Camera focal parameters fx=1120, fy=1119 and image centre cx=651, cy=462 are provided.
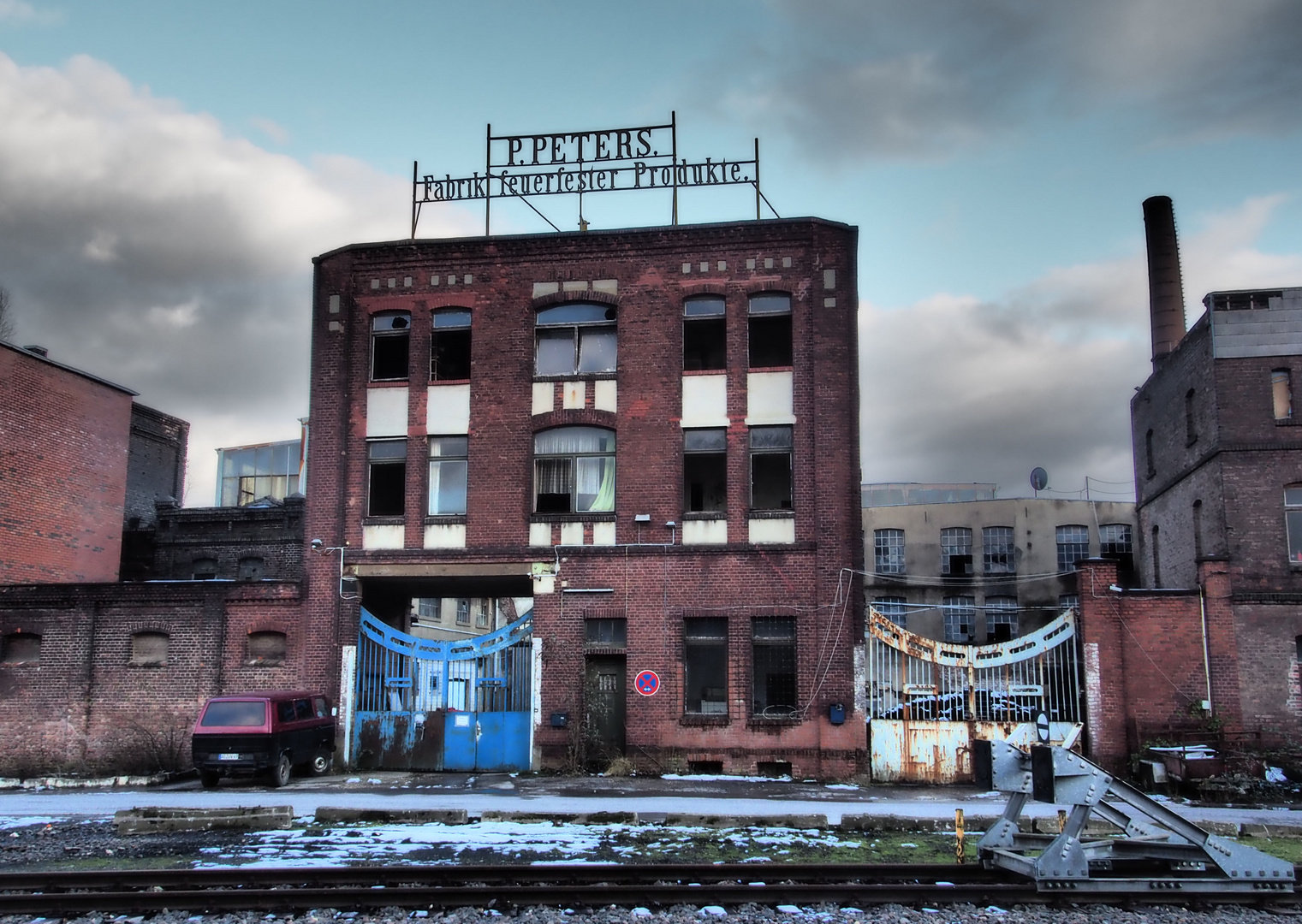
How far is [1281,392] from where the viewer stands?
896 inches

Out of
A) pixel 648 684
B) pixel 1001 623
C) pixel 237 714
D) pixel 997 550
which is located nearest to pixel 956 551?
pixel 997 550

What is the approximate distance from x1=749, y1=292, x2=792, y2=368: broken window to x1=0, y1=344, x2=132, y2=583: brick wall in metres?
17.3

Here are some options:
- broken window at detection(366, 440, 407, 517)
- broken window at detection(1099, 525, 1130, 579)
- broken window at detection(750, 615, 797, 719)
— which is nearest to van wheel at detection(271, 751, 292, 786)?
broken window at detection(366, 440, 407, 517)

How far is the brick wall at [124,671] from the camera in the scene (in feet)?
74.7

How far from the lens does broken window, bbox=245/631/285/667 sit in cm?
2308

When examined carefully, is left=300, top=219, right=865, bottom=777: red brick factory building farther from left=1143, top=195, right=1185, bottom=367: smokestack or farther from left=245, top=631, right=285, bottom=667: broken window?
left=1143, top=195, right=1185, bottom=367: smokestack

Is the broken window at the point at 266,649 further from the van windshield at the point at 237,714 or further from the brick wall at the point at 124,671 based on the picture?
the van windshield at the point at 237,714

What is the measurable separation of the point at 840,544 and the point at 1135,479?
1410 cm

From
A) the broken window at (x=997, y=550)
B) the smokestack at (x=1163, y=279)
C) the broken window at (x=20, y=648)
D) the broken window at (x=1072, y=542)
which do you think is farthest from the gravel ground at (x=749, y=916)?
the broken window at (x=1072, y=542)

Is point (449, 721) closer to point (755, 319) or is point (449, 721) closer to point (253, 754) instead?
point (253, 754)

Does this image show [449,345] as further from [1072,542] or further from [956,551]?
[1072,542]

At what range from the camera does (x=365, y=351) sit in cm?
2409

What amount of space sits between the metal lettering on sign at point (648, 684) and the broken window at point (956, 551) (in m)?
28.1

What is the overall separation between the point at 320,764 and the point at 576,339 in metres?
9.87
